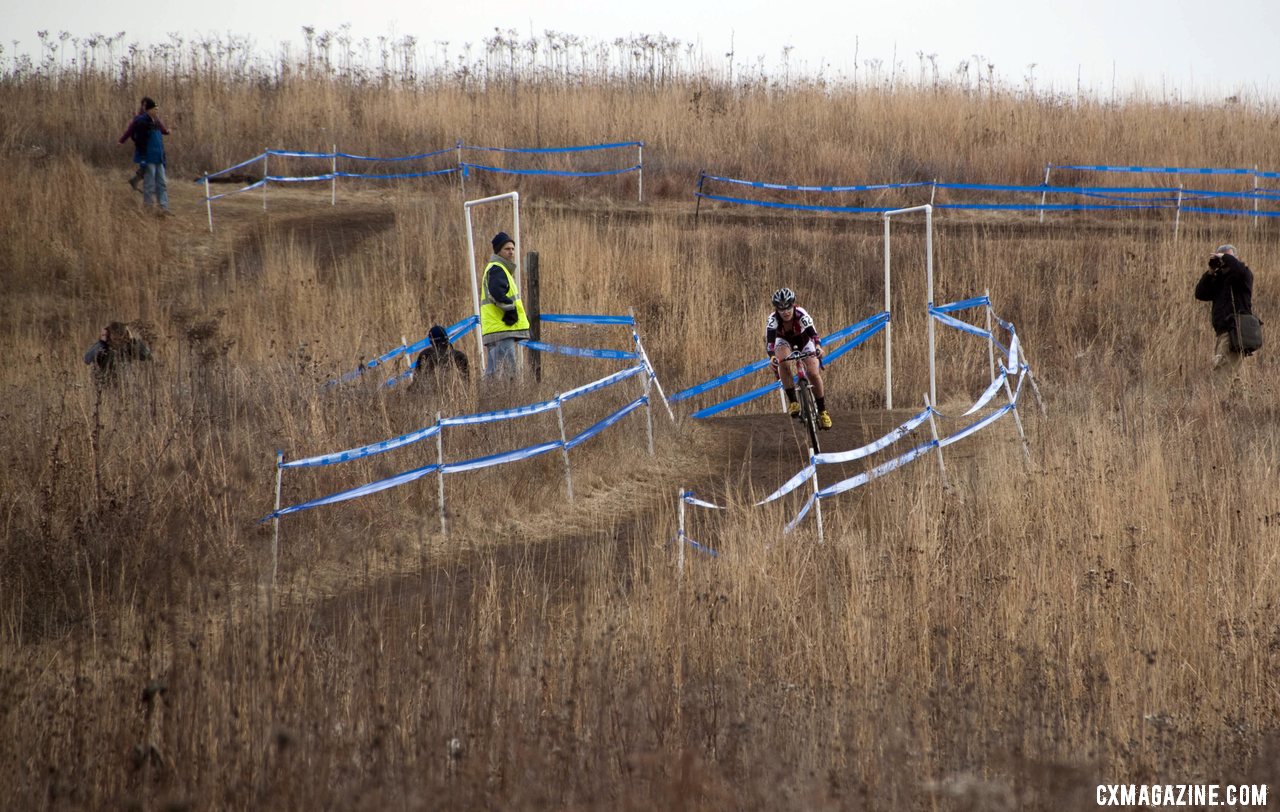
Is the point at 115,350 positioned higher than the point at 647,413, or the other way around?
the point at 115,350

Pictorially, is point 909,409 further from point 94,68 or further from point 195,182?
point 94,68

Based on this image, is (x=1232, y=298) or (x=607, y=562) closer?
(x=607, y=562)

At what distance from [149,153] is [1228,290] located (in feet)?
49.5

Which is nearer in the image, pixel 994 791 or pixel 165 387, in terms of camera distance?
pixel 994 791

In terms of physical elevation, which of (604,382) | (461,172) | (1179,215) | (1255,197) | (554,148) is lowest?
(604,382)

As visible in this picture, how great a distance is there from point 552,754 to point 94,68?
23.2 meters

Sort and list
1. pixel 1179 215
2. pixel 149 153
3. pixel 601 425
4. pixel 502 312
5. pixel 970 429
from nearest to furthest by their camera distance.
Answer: pixel 970 429 → pixel 601 425 → pixel 502 312 → pixel 149 153 → pixel 1179 215

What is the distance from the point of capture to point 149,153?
18.8 m

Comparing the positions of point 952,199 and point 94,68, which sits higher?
point 94,68

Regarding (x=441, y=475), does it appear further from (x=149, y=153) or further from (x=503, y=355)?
(x=149, y=153)

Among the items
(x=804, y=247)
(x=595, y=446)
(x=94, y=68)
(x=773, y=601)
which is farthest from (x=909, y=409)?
(x=94, y=68)

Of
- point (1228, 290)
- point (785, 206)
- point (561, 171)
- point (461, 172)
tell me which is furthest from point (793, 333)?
point (561, 171)

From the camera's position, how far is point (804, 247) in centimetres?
1877

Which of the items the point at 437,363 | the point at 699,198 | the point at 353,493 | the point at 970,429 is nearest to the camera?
the point at 353,493
